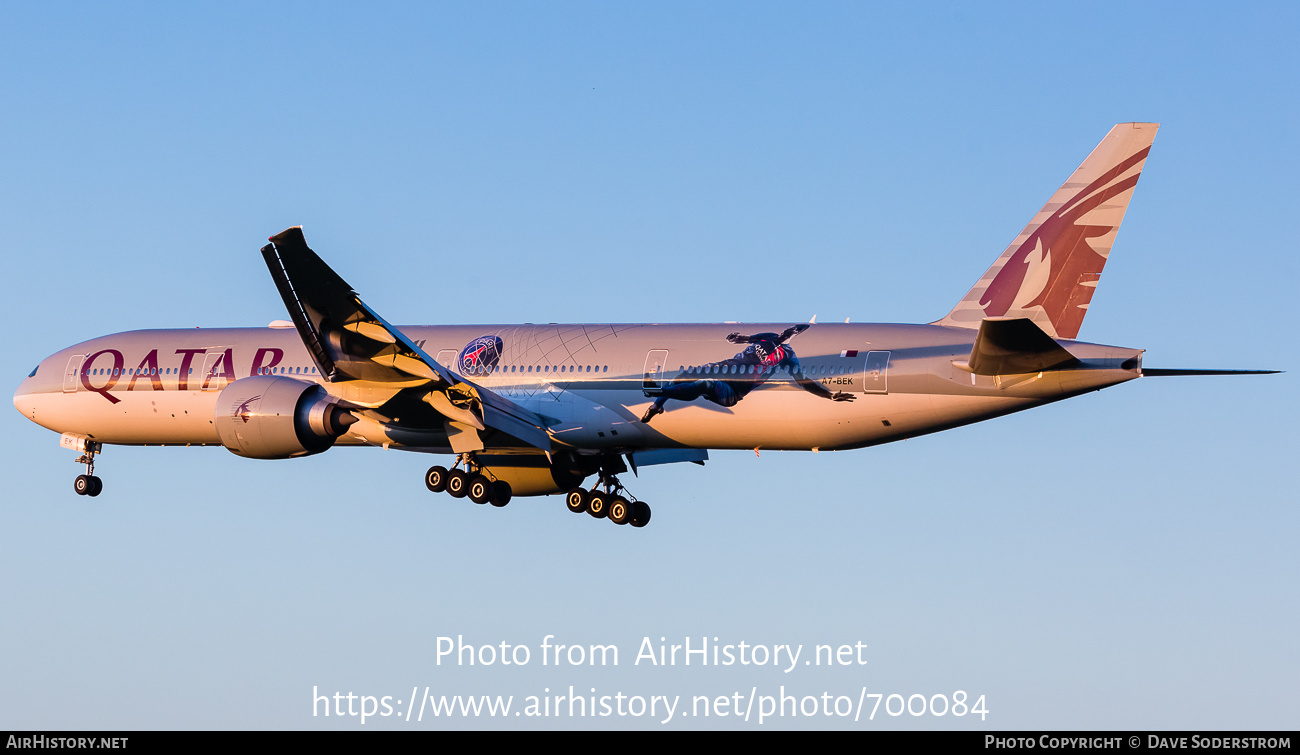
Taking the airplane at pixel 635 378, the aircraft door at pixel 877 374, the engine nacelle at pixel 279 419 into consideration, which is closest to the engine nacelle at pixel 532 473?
the airplane at pixel 635 378

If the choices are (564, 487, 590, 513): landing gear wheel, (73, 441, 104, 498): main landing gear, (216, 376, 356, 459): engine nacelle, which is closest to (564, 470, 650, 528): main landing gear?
(564, 487, 590, 513): landing gear wheel

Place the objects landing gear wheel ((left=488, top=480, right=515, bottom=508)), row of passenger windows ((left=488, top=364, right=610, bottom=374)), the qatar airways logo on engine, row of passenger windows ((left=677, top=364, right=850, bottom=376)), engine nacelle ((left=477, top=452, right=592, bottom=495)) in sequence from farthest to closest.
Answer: engine nacelle ((left=477, top=452, right=592, bottom=495)) < landing gear wheel ((left=488, top=480, right=515, bottom=508)) < row of passenger windows ((left=488, top=364, right=610, bottom=374)) < the qatar airways logo on engine < row of passenger windows ((left=677, top=364, right=850, bottom=376))

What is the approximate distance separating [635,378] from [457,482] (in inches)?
190

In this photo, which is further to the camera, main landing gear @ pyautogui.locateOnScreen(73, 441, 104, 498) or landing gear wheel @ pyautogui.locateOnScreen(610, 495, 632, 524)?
main landing gear @ pyautogui.locateOnScreen(73, 441, 104, 498)

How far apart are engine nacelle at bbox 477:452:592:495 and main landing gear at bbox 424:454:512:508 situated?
4.48 ft

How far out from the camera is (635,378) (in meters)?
33.8

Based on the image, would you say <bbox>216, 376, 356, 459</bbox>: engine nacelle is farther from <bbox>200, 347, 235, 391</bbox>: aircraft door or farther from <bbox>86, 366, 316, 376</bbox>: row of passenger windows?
<bbox>200, 347, 235, 391</bbox>: aircraft door

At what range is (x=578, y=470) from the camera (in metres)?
36.8

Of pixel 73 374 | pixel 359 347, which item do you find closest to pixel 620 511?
pixel 359 347

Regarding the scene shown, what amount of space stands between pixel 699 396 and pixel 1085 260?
836cm

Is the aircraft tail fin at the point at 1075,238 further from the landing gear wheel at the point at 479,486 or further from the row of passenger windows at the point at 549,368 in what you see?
the landing gear wheel at the point at 479,486

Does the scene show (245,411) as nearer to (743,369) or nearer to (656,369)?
(656,369)

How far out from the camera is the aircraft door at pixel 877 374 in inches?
1232

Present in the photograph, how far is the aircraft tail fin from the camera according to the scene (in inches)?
1216
